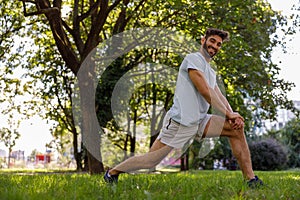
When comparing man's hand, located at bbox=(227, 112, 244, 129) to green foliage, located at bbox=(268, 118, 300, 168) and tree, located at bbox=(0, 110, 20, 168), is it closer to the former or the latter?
tree, located at bbox=(0, 110, 20, 168)

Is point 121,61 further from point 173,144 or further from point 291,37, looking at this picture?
point 173,144

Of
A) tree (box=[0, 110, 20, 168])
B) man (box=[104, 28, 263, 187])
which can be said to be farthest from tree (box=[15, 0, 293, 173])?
tree (box=[0, 110, 20, 168])

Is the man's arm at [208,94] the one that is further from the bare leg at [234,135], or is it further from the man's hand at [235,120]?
the bare leg at [234,135]

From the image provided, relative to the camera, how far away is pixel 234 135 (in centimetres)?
464

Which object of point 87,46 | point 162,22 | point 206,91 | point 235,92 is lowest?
point 206,91

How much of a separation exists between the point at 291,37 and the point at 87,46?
6.90 m

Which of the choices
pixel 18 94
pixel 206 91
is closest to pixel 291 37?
pixel 206 91

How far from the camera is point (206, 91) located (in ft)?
14.6

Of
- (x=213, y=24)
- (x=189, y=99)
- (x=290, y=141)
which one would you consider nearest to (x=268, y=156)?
(x=290, y=141)

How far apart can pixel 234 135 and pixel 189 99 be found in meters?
0.66

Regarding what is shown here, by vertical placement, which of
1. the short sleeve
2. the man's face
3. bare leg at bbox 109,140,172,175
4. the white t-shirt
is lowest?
bare leg at bbox 109,140,172,175

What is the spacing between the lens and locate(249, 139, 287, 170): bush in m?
24.9

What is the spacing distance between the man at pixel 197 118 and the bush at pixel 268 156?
21.3 metres

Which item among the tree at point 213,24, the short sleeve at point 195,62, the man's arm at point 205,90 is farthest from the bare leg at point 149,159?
the tree at point 213,24
